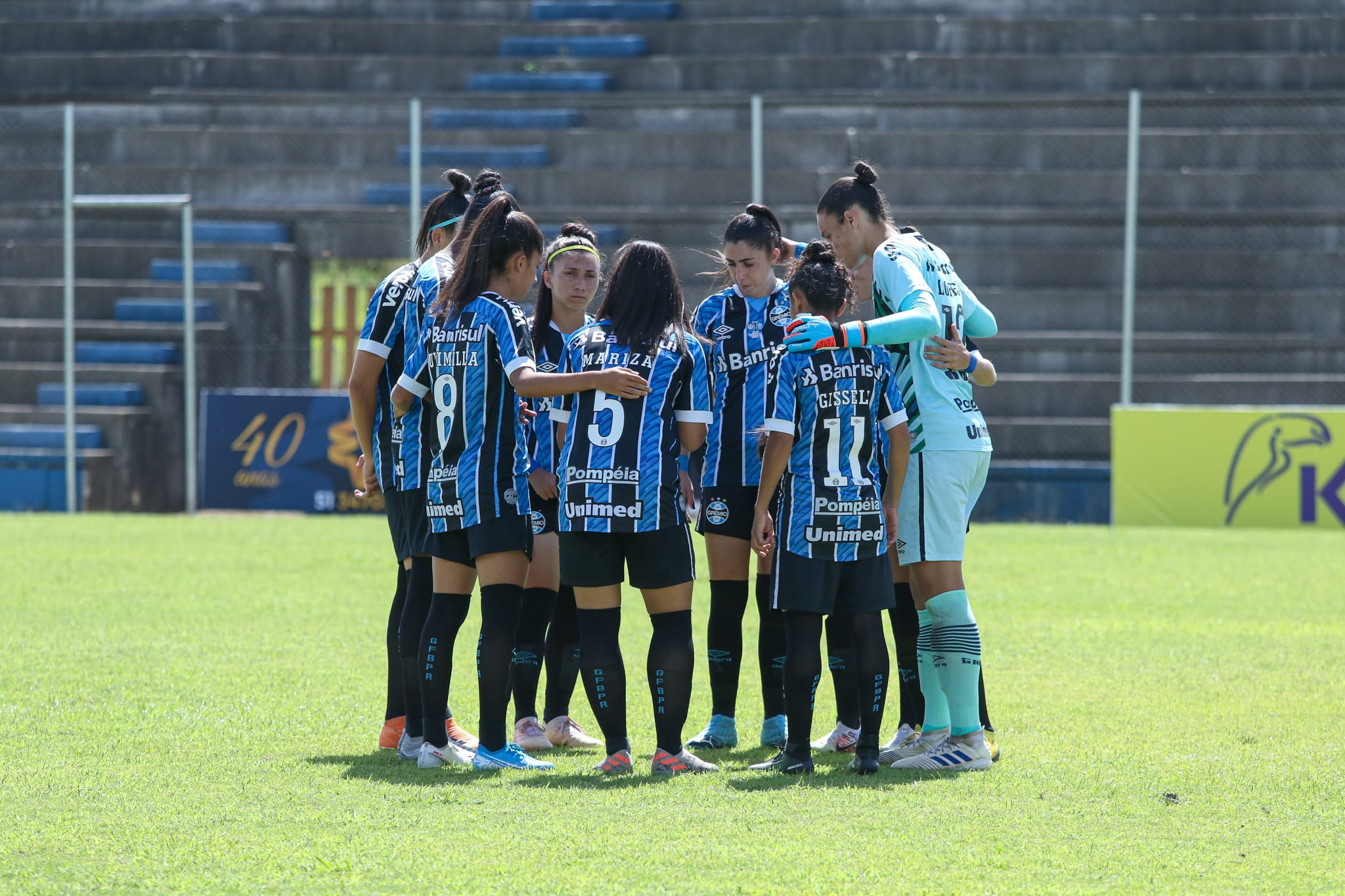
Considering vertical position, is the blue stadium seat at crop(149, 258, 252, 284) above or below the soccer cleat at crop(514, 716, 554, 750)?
above

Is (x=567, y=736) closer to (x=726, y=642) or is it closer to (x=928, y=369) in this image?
(x=726, y=642)

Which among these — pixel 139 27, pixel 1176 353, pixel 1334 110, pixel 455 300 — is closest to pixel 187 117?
pixel 139 27

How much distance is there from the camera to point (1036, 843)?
13.8 feet

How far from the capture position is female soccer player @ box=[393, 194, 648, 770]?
5172 mm

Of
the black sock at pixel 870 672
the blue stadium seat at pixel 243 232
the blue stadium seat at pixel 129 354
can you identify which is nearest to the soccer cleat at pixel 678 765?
the black sock at pixel 870 672

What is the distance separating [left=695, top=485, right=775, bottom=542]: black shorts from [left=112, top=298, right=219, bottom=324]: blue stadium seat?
558 inches

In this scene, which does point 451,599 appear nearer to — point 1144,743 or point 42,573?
point 1144,743

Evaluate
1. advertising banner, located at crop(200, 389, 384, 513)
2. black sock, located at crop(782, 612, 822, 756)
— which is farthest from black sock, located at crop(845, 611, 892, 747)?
advertising banner, located at crop(200, 389, 384, 513)

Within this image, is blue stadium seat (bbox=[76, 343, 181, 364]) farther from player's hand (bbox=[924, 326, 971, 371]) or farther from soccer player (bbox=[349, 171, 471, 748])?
player's hand (bbox=[924, 326, 971, 371])

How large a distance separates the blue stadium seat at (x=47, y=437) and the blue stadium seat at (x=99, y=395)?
385 millimetres

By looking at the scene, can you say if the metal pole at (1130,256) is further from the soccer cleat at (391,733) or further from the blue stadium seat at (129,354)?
the soccer cleat at (391,733)

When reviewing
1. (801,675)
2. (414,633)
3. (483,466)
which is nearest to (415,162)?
(414,633)

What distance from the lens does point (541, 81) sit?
21.2 metres

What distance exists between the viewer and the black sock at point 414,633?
17.8 ft
